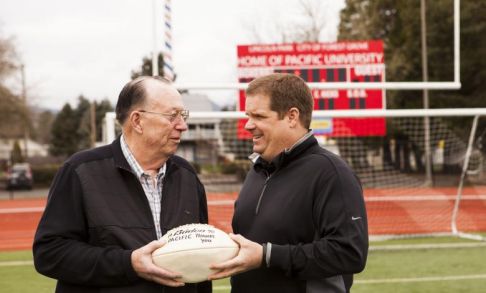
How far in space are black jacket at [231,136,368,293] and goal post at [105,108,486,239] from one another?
5.60 metres

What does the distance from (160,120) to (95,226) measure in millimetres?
515

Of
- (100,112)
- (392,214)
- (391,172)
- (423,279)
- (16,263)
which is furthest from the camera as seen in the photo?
(100,112)

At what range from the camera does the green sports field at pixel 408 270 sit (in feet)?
21.6

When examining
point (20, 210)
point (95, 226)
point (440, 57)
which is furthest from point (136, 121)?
point (440, 57)

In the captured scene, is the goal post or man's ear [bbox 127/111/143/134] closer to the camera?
man's ear [bbox 127/111/143/134]

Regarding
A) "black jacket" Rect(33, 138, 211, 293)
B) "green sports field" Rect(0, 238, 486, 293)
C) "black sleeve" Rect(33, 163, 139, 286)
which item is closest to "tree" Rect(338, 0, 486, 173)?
"green sports field" Rect(0, 238, 486, 293)

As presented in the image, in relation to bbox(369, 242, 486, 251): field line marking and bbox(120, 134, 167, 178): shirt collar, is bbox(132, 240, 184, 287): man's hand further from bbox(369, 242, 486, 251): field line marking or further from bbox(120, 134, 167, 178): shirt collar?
bbox(369, 242, 486, 251): field line marking

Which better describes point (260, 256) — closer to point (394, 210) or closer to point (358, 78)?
point (358, 78)

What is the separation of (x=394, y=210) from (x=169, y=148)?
503 inches

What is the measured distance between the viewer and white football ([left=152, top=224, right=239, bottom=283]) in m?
2.44

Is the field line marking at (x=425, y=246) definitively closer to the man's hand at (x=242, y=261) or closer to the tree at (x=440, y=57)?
the man's hand at (x=242, y=261)

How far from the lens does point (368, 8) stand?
34812 mm

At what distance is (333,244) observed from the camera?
247 cm

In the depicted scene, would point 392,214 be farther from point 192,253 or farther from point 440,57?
point 440,57
